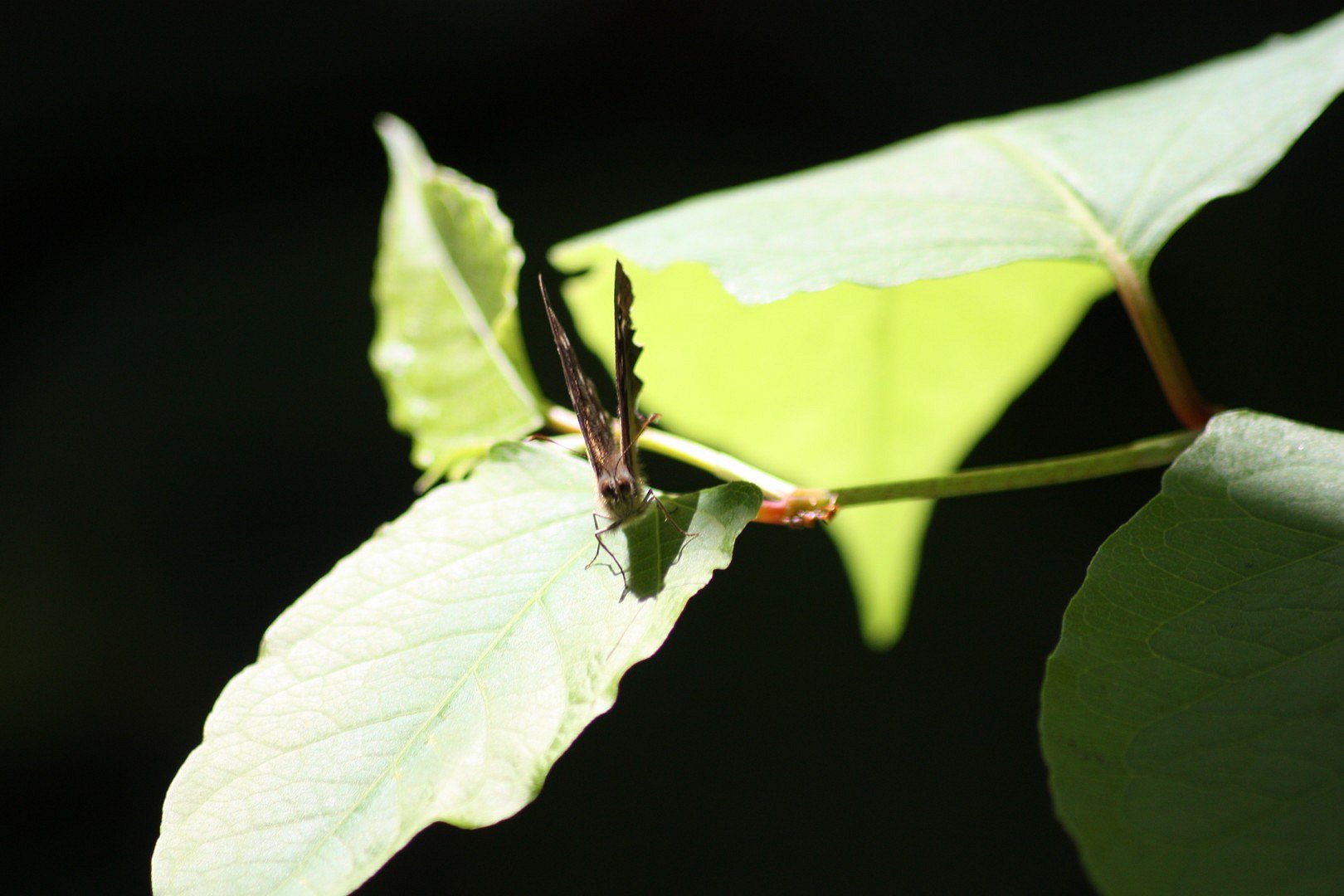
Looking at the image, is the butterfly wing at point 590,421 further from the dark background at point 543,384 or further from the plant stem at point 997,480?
the dark background at point 543,384

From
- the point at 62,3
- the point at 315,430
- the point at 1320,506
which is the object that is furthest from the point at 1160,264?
the point at 62,3

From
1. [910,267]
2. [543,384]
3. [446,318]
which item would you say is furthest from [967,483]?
[543,384]

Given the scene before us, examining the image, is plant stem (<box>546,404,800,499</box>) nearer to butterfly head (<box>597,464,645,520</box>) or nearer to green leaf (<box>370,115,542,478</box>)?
butterfly head (<box>597,464,645,520</box>)

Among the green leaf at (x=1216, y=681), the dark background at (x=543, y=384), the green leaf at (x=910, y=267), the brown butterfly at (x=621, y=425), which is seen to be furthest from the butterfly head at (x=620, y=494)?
the dark background at (x=543, y=384)

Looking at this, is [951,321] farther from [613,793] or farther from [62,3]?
[62,3]

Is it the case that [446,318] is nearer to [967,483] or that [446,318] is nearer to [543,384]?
[967,483]

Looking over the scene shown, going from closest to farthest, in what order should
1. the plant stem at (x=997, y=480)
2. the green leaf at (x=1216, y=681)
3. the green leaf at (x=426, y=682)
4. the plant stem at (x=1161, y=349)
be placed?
1. the green leaf at (x=1216, y=681)
2. the green leaf at (x=426, y=682)
3. the plant stem at (x=997, y=480)
4. the plant stem at (x=1161, y=349)
